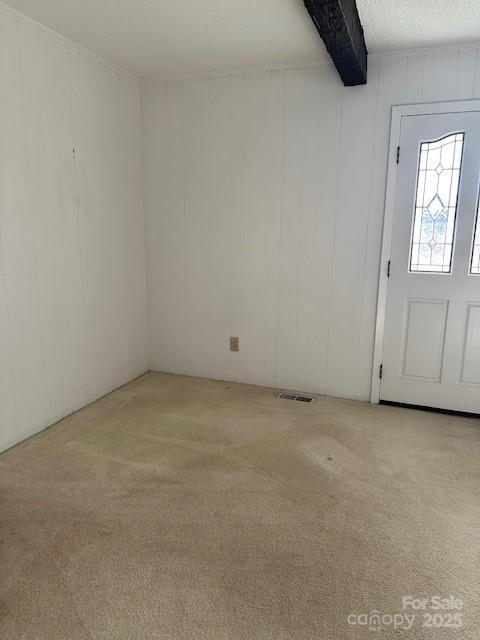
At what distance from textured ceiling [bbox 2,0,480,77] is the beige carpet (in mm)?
2501

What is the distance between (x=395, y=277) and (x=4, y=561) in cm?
287

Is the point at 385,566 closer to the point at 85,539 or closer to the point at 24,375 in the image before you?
the point at 85,539

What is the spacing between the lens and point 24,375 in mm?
2754

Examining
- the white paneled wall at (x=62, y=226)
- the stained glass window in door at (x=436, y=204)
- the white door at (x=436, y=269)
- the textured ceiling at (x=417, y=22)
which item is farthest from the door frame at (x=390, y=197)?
the white paneled wall at (x=62, y=226)

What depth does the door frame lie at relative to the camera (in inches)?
115

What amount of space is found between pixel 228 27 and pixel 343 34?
751 mm

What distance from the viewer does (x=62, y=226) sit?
2.97 m

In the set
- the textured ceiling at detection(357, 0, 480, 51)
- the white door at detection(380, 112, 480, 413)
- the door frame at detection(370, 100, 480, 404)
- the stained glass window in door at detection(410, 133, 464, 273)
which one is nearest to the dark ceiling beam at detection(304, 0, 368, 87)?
the textured ceiling at detection(357, 0, 480, 51)

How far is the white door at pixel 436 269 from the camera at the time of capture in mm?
2965

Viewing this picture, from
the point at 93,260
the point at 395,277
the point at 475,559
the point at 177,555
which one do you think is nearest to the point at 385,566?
the point at 475,559

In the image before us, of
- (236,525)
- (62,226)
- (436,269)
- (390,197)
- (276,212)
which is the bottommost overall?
(236,525)

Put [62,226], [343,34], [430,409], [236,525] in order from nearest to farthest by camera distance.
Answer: [236,525], [343,34], [62,226], [430,409]

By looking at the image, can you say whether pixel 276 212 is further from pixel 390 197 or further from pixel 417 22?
pixel 417 22

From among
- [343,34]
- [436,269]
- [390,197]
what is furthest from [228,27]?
[436,269]
